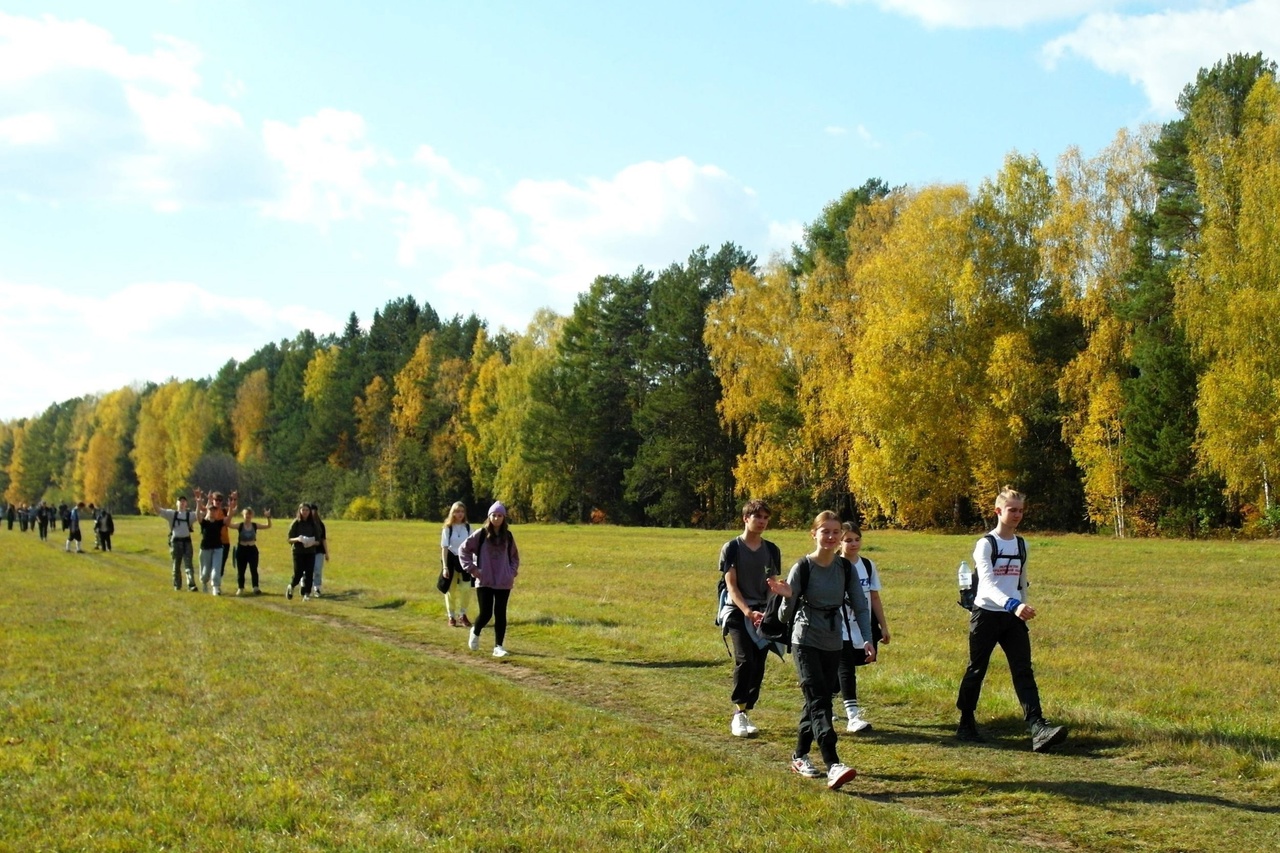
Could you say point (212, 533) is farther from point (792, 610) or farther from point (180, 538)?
point (792, 610)

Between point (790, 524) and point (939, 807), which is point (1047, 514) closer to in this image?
point (790, 524)

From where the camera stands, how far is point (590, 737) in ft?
27.9

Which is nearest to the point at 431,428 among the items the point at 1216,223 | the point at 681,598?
the point at 1216,223

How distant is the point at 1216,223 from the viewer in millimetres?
36656

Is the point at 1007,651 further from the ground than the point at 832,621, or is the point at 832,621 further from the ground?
the point at 832,621

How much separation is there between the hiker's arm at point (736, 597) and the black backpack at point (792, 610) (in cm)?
39

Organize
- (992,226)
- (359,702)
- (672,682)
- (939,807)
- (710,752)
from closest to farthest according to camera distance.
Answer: (939,807) < (710,752) < (359,702) < (672,682) < (992,226)

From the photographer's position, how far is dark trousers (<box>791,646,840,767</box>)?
765 centimetres

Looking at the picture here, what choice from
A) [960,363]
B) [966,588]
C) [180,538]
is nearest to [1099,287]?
[960,363]

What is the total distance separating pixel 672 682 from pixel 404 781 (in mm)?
5273

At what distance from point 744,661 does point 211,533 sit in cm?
1576

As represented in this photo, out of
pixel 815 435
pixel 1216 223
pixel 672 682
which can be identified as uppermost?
pixel 1216 223

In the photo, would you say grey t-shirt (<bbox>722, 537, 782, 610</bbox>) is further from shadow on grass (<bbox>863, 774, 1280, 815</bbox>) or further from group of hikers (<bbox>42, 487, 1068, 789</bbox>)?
shadow on grass (<bbox>863, 774, 1280, 815</bbox>)

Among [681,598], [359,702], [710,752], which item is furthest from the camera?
[681,598]
